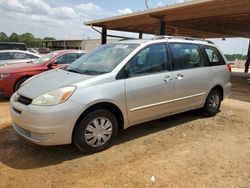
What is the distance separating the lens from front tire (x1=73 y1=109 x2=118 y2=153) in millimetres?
3751

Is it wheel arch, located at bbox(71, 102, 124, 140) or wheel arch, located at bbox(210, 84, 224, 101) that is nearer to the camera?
wheel arch, located at bbox(71, 102, 124, 140)

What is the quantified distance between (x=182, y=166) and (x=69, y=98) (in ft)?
5.93

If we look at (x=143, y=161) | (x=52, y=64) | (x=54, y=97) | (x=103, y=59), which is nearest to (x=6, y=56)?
(x=52, y=64)

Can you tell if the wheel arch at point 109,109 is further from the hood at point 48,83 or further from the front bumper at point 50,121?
the hood at point 48,83

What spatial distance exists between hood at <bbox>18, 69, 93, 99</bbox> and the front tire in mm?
576

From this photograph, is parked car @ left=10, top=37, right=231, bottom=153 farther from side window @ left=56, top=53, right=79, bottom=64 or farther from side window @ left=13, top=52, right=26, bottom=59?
side window @ left=13, top=52, right=26, bottom=59

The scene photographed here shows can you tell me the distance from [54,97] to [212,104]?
148 inches

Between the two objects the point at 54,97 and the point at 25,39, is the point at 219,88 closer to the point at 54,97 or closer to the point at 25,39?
the point at 54,97

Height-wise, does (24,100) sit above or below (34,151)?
above

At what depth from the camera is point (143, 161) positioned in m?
3.76

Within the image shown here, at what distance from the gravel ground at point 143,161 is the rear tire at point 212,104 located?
0.73 meters

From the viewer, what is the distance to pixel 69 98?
11.8 feet

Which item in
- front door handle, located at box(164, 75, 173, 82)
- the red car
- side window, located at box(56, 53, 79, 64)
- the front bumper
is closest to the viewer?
the front bumper

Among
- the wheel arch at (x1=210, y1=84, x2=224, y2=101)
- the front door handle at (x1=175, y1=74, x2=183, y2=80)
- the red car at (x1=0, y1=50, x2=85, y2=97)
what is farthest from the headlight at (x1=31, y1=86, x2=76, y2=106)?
the red car at (x1=0, y1=50, x2=85, y2=97)
